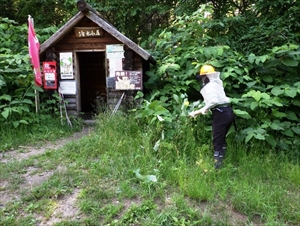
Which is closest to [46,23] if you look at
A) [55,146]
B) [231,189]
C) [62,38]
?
[62,38]

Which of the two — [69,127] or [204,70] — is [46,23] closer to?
[69,127]

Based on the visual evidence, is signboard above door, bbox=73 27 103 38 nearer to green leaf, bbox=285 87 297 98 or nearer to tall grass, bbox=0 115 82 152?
tall grass, bbox=0 115 82 152

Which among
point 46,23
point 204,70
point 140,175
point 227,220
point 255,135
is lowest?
point 227,220

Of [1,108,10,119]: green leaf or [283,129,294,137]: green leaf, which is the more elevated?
[1,108,10,119]: green leaf

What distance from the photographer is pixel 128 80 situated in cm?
688

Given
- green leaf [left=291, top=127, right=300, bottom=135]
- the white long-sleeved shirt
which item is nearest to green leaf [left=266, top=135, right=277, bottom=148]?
green leaf [left=291, top=127, right=300, bottom=135]

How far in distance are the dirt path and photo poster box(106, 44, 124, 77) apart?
2.42m

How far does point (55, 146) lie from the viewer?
5430mm

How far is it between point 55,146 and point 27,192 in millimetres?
1730

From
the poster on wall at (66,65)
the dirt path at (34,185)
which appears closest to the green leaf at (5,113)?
the dirt path at (34,185)

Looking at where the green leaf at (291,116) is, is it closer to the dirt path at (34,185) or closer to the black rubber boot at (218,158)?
the black rubber boot at (218,158)

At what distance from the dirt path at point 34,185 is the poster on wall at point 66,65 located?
7.19 feet

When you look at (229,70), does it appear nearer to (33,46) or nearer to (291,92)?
(291,92)

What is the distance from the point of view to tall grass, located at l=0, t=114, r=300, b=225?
11.0 feet
